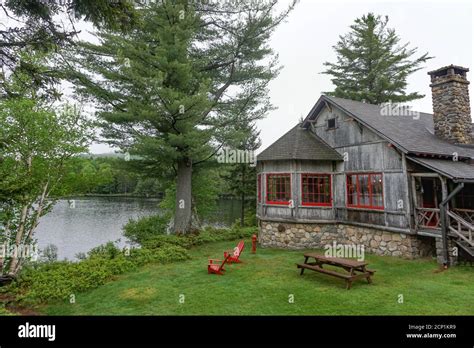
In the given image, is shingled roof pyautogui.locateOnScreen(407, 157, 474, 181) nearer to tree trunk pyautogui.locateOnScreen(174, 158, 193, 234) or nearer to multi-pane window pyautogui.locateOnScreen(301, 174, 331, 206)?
multi-pane window pyautogui.locateOnScreen(301, 174, 331, 206)

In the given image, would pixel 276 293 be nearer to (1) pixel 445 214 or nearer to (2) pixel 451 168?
Result: (1) pixel 445 214

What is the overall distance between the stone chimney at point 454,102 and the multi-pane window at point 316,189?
19.3ft

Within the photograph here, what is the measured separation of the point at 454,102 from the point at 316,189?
23.8 ft

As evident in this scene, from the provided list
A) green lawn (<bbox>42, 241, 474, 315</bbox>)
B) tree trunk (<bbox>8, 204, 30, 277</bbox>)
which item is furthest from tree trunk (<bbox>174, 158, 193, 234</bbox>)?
tree trunk (<bbox>8, 204, 30, 277</bbox>)

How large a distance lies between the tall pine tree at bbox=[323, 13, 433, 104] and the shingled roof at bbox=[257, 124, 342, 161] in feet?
47.0

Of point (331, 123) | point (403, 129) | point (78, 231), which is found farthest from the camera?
point (78, 231)

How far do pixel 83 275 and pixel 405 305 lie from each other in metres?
9.48

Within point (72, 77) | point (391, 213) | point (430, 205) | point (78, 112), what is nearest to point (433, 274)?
point (391, 213)

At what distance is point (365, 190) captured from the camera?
12.7m

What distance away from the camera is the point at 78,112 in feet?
37.4

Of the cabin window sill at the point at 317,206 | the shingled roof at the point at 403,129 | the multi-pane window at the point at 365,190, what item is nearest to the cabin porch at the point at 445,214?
the shingled roof at the point at 403,129

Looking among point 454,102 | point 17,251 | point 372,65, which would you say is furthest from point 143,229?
point 372,65

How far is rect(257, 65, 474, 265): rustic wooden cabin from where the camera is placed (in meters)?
10.9
